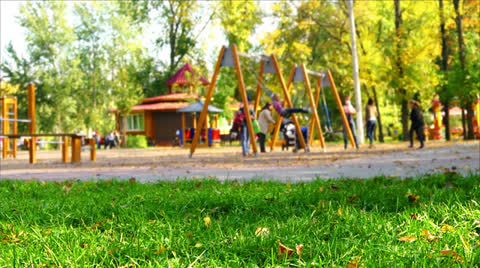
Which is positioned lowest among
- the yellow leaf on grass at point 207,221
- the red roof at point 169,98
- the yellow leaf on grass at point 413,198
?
the yellow leaf on grass at point 207,221

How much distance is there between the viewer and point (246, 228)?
343 cm

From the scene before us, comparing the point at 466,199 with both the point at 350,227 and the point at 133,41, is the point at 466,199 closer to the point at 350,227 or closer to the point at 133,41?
the point at 350,227

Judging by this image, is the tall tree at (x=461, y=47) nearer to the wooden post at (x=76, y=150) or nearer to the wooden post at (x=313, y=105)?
the wooden post at (x=313, y=105)

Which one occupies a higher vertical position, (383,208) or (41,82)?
(41,82)

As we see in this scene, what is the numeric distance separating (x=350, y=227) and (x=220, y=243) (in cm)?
93

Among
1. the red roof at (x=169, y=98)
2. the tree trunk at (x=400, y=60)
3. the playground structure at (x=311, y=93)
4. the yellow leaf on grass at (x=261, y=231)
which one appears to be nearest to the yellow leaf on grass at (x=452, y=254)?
the yellow leaf on grass at (x=261, y=231)

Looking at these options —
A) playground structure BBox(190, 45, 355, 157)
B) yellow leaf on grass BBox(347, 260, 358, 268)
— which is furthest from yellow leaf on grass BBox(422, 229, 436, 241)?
playground structure BBox(190, 45, 355, 157)

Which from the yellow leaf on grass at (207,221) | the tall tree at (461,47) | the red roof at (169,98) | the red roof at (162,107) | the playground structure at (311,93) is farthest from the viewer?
the red roof at (169,98)

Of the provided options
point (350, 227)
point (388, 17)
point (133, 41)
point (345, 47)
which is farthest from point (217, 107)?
point (350, 227)

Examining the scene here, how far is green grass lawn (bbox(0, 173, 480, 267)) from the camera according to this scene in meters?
2.69

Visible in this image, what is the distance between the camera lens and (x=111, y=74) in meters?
57.3

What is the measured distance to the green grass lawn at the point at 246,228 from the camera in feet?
8.81

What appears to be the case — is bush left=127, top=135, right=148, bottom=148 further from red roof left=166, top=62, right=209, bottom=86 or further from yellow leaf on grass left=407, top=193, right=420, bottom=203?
yellow leaf on grass left=407, top=193, right=420, bottom=203

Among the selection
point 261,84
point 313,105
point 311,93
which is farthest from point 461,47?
point 261,84
